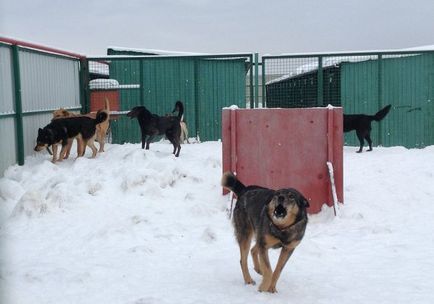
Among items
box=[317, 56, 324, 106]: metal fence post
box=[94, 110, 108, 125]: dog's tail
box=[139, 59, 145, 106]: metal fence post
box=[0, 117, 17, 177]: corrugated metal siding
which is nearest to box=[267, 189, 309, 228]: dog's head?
box=[0, 117, 17, 177]: corrugated metal siding

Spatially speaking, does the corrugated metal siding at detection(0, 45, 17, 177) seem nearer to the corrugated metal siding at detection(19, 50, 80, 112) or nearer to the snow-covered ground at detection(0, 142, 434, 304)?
the snow-covered ground at detection(0, 142, 434, 304)

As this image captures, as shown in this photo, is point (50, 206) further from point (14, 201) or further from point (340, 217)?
point (340, 217)

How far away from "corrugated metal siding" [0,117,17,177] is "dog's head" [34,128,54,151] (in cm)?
50

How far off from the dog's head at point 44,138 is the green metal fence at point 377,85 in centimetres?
606

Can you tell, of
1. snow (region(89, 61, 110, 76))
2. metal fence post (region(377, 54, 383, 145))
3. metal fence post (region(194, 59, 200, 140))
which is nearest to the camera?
metal fence post (region(377, 54, 383, 145))

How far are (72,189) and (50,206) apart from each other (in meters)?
0.75

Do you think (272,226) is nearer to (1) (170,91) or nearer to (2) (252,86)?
(2) (252,86)

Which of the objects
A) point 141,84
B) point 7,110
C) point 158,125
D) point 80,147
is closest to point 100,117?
point 80,147

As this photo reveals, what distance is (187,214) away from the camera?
25.7ft

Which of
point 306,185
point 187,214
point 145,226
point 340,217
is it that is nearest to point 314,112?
point 306,185

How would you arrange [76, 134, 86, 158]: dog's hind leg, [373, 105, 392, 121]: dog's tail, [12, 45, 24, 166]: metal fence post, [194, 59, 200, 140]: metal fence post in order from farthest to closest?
1. [194, 59, 200, 140]: metal fence post
2. [373, 105, 392, 121]: dog's tail
3. [76, 134, 86, 158]: dog's hind leg
4. [12, 45, 24, 166]: metal fence post

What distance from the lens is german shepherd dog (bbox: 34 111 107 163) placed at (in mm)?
10836

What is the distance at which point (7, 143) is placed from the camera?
33.2ft

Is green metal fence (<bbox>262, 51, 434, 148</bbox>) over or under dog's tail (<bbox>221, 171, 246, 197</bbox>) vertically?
over
